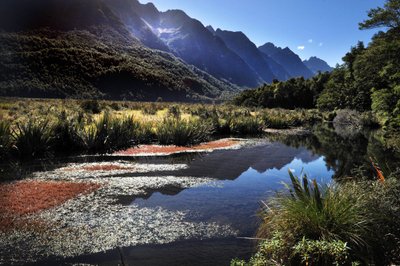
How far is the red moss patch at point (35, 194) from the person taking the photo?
356 inches

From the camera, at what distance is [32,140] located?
16.8 metres

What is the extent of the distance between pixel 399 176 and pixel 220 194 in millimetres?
5367

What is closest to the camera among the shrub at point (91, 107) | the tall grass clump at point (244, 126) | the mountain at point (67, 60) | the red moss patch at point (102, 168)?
the red moss patch at point (102, 168)

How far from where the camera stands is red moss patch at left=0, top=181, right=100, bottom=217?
29.7 ft

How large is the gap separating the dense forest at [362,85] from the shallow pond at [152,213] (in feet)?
15.7

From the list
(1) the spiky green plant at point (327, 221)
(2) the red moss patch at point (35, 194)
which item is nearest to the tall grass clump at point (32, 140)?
(2) the red moss patch at point (35, 194)

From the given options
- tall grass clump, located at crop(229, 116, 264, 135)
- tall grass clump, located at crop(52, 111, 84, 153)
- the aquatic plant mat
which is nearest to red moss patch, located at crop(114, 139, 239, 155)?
tall grass clump, located at crop(52, 111, 84, 153)

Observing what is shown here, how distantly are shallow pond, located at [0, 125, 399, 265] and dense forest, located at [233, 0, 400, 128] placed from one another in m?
4.77

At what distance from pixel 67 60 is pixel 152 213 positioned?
6779cm

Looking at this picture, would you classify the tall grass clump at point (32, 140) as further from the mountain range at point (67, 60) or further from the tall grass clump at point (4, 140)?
the mountain range at point (67, 60)

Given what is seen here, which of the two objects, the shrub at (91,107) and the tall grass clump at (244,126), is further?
the tall grass clump at (244,126)

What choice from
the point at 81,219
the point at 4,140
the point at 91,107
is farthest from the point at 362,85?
the point at 81,219

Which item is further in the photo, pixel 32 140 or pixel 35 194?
pixel 32 140

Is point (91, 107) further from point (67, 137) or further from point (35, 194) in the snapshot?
point (35, 194)
